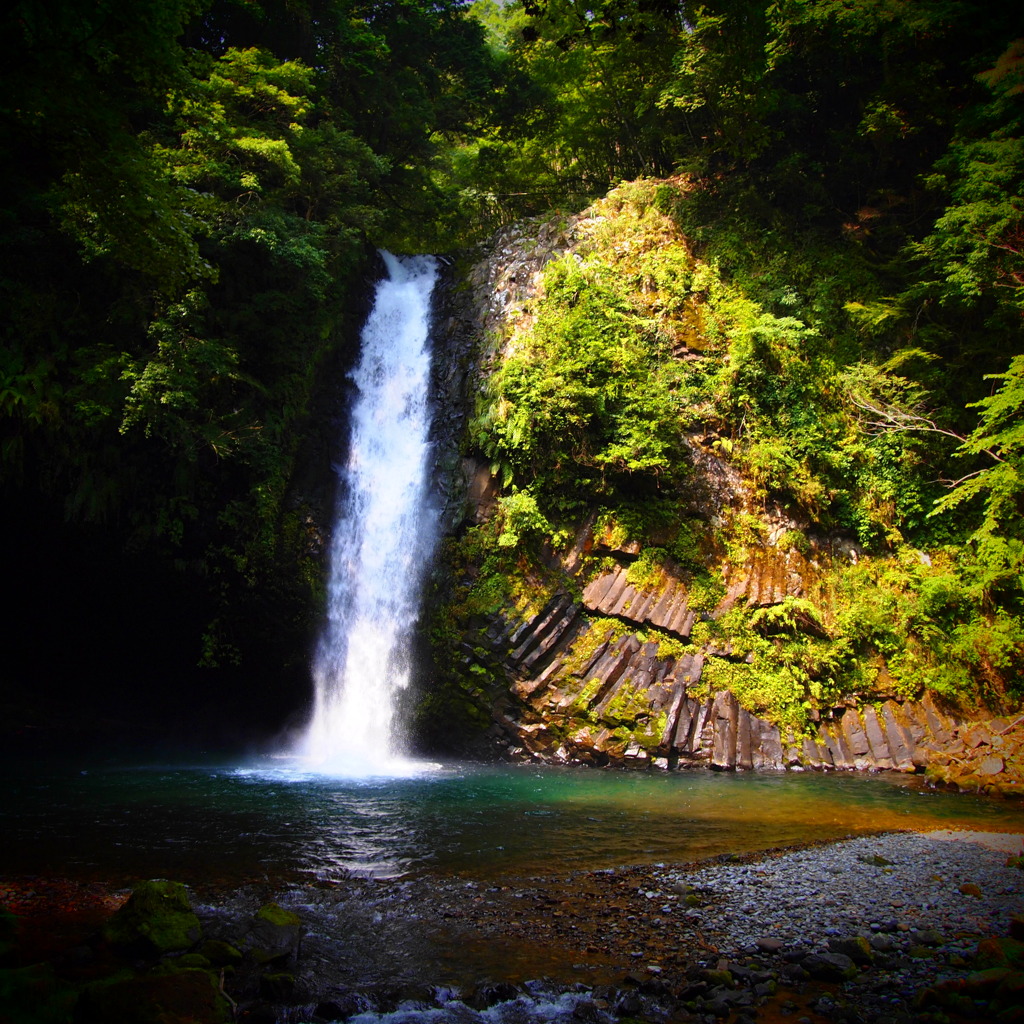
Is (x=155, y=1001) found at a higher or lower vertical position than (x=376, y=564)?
lower

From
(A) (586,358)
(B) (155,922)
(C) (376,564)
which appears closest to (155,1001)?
(B) (155,922)

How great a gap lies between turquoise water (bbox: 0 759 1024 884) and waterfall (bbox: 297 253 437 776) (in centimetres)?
289

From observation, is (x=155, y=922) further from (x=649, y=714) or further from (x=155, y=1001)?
(x=649, y=714)

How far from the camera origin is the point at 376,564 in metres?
15.9

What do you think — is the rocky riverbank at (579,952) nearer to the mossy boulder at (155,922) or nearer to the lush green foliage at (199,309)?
the mossy boulder at (155,922)

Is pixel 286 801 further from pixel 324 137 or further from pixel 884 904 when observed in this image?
pixel 324 137

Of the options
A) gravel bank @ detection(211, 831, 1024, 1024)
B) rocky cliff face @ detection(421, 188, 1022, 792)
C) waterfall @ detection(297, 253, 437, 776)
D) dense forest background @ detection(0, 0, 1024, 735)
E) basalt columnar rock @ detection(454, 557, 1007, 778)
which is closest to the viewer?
gravel bank @ detection(211, 831, 1024, 1024)

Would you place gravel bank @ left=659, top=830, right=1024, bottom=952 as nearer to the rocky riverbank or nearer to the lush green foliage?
the rocky riverbank

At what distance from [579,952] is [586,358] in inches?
487

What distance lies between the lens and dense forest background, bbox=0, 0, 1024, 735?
1246 cm

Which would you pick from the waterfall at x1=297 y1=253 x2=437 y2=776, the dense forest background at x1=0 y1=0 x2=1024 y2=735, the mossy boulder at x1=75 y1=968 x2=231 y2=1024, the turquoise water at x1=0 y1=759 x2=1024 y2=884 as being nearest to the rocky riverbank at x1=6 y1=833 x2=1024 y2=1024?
the mossy boulder at x1=75 y1=968 x2=231 y2=1024

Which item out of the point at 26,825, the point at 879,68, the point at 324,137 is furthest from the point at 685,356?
the point at 26,825

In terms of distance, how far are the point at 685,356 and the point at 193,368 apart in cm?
1124

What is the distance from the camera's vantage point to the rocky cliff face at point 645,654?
39.8 ft
